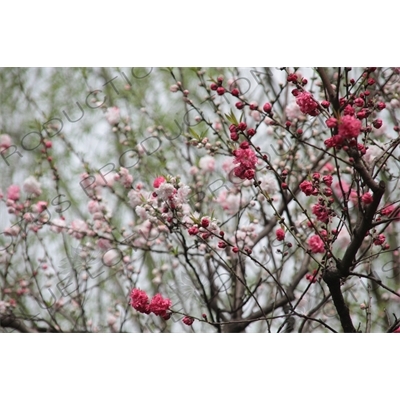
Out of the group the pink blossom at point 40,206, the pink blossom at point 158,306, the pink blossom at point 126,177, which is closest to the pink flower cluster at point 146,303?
the pink blossom at point 158,306

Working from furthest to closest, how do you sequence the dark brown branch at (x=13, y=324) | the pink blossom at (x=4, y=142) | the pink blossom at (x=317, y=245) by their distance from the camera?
the pink blossom at (x=4, y=142) → the dark brown branch at (x=13, y=324) → the pink blossom at (x=317, y=245)

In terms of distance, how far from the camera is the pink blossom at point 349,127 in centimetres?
130

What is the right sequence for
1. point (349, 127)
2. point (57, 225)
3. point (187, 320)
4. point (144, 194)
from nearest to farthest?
point (349, 127)
point (187, 320)
point (144, 194)
point (57, 225)

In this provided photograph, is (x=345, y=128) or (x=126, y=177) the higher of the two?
(x=126, y=177)

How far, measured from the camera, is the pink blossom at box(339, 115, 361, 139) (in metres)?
1.30

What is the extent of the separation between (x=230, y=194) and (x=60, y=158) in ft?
1.87

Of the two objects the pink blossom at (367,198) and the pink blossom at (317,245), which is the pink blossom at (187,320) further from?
the pink blossom at (367,198)

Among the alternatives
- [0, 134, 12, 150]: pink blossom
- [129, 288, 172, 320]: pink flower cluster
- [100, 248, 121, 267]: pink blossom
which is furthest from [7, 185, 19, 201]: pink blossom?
[129, 288, 172, 320]: pink flower cluster

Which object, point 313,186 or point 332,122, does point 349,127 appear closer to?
point 332,122

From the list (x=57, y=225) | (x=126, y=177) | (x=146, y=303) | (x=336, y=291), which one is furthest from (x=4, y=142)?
(x=336, y=291)

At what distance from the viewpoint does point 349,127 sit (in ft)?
4.28

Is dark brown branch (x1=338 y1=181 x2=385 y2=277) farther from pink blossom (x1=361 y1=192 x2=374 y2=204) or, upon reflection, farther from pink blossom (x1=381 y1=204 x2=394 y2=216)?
pink blossom (x1=381 y1=204 x2=394 y2=216)

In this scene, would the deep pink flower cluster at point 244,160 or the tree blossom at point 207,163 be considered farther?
the tree blossom at point 207,163
